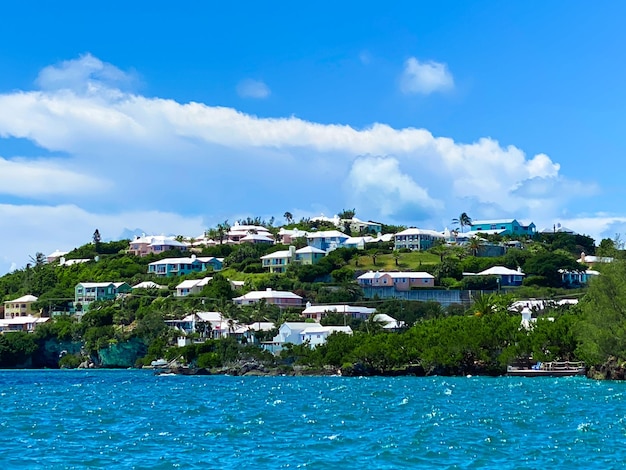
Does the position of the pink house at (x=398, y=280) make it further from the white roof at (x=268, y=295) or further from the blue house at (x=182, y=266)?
the blue house at (x=182, y=266)

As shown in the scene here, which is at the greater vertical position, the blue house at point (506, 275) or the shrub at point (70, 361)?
the blue house at point (506, 275)

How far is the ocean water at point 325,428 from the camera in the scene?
3256cm

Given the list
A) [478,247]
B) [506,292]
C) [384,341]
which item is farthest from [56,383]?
[478,247]

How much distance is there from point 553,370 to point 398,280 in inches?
2329

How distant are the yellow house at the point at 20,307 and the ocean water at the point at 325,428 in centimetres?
9846

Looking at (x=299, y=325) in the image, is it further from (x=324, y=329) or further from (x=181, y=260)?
(x=181, y=260)

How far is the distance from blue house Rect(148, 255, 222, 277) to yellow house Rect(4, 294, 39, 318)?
22.1 metres

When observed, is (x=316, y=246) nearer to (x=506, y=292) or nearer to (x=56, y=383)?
(x=506, y=292)

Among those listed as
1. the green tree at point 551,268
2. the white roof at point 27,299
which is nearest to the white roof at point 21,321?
the white roof at point 27,299

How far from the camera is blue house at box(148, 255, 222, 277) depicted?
573 feet

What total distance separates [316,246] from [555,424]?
142 meters

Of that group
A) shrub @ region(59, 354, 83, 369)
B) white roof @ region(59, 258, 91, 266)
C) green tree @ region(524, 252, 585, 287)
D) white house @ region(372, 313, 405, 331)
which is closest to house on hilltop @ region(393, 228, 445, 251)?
green tree @ region(524, 252, 585, 287)

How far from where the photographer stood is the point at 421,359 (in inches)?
3772

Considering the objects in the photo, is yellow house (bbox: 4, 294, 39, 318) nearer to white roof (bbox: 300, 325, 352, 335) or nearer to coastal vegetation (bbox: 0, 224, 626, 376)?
coastal vegetation (bbox: 0, 224, 626, 376)
